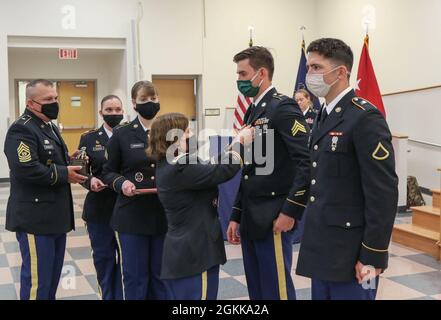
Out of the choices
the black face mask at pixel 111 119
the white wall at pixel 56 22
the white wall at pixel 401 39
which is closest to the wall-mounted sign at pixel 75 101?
the white wall at pixel 56 22

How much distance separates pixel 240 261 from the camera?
4.75 metres

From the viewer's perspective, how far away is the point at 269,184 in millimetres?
2523

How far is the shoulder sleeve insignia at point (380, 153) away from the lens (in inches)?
73.8

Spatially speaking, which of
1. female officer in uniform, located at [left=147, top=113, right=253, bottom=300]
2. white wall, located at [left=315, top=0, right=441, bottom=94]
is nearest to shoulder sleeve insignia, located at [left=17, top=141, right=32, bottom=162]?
female officer in uniform, located at [left=147, top=113, right=253, bottom=300]

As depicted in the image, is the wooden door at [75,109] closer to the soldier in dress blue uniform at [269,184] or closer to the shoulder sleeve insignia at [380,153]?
the soldier in dress blue uniform at [269,184]

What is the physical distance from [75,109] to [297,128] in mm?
10616

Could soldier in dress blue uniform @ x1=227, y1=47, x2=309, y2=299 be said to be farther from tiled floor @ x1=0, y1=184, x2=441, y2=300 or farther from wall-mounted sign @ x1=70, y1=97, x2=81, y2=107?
wall-mounted sign @ x1=70, y1=97, x2=81, y2=107

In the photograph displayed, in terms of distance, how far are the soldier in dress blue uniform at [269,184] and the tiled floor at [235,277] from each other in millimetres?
1228

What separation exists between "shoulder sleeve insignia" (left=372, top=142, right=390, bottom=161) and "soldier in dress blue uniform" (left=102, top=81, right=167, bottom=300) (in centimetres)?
138

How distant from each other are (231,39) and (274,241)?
28.8 feet

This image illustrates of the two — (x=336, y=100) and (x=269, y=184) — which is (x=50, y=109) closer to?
(x=269, y=184)

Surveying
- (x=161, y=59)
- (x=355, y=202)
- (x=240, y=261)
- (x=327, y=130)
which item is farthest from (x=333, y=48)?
(x=161, y=59)

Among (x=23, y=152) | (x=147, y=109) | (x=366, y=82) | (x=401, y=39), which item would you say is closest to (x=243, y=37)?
(x=401, y=39)

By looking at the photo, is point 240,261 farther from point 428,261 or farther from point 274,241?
point 274,241
